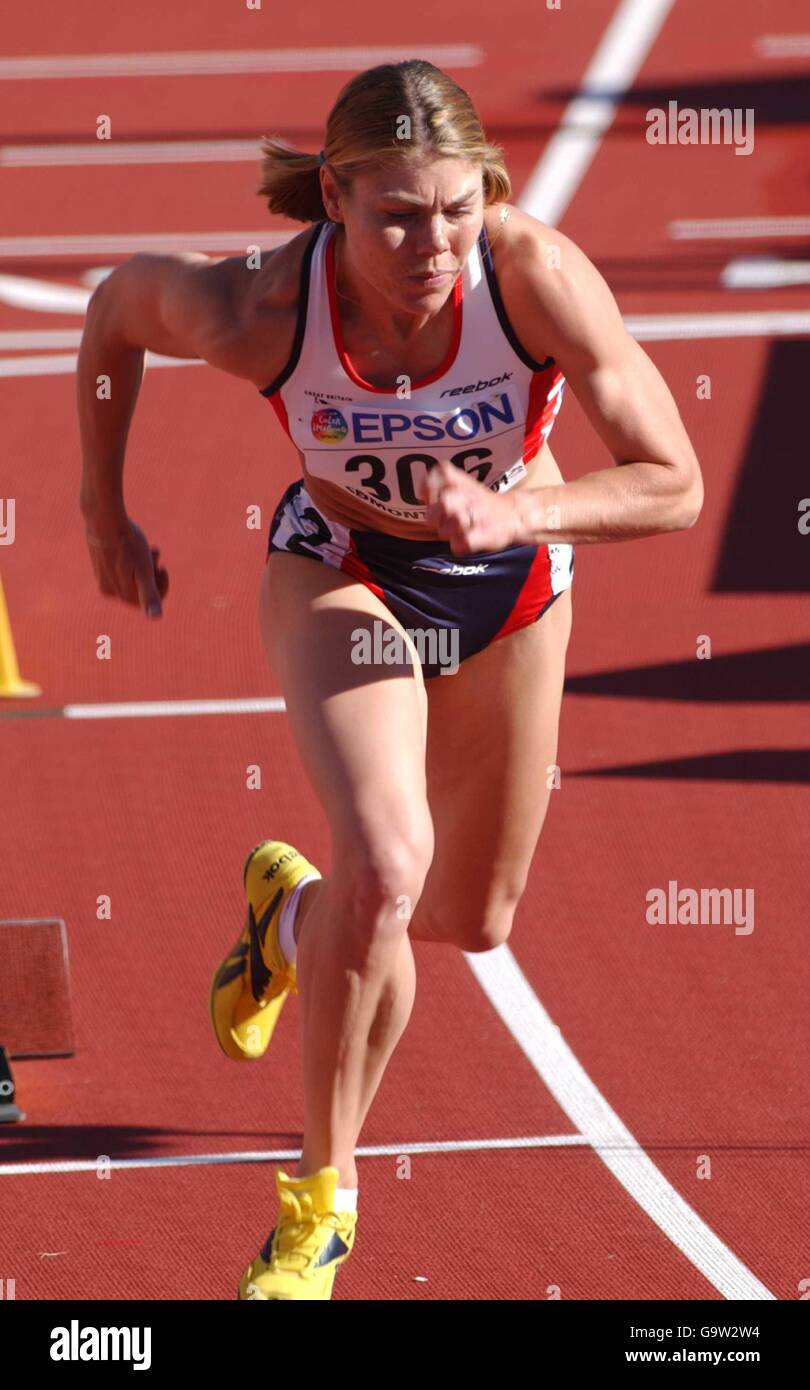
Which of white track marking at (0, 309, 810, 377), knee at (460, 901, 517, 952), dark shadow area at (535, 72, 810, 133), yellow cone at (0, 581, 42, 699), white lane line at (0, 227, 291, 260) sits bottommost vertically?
knee at (460, 901, 517, 952)

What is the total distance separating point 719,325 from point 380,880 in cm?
914

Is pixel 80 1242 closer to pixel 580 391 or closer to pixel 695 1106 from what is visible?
pixel 695 1106

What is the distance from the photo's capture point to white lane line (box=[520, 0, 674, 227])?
1455 cm

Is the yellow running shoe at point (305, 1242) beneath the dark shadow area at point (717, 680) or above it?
beneath

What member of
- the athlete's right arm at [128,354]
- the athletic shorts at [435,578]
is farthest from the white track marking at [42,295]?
the athletic shorts at [435,578]

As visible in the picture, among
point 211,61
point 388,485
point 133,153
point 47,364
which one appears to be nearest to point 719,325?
point 47,364

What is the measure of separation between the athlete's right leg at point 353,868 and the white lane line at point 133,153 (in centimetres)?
1240

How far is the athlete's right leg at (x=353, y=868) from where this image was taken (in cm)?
378

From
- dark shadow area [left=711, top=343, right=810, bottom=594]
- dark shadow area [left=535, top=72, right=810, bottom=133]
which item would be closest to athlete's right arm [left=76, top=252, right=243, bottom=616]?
dark shadow area [left=711, top=343, right=810, bottom=594]

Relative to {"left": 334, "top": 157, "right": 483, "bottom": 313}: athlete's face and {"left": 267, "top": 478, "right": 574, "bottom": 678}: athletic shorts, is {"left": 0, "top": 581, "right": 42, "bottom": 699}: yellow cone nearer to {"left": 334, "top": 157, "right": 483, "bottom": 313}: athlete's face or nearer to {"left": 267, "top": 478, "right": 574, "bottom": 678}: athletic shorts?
{"left": 267, "top": 478, "right": 574, "bottom": 678}: athletic shorts

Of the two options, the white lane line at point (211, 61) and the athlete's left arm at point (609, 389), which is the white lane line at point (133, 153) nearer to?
the white lane line at point (211, 61)

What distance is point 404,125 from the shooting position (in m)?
3.77

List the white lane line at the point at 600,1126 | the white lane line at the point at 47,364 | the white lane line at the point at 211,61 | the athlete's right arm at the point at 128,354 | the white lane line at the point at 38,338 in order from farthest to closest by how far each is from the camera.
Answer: the white lane line at the point at 211,61, the white lane line at the point at 38,338, the white lane line at the point at 47,364, the white lane line at the point at 600,1126, the athlete's right arm at the point at 128,354

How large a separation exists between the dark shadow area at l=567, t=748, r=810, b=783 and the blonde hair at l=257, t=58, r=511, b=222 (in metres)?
3.87
